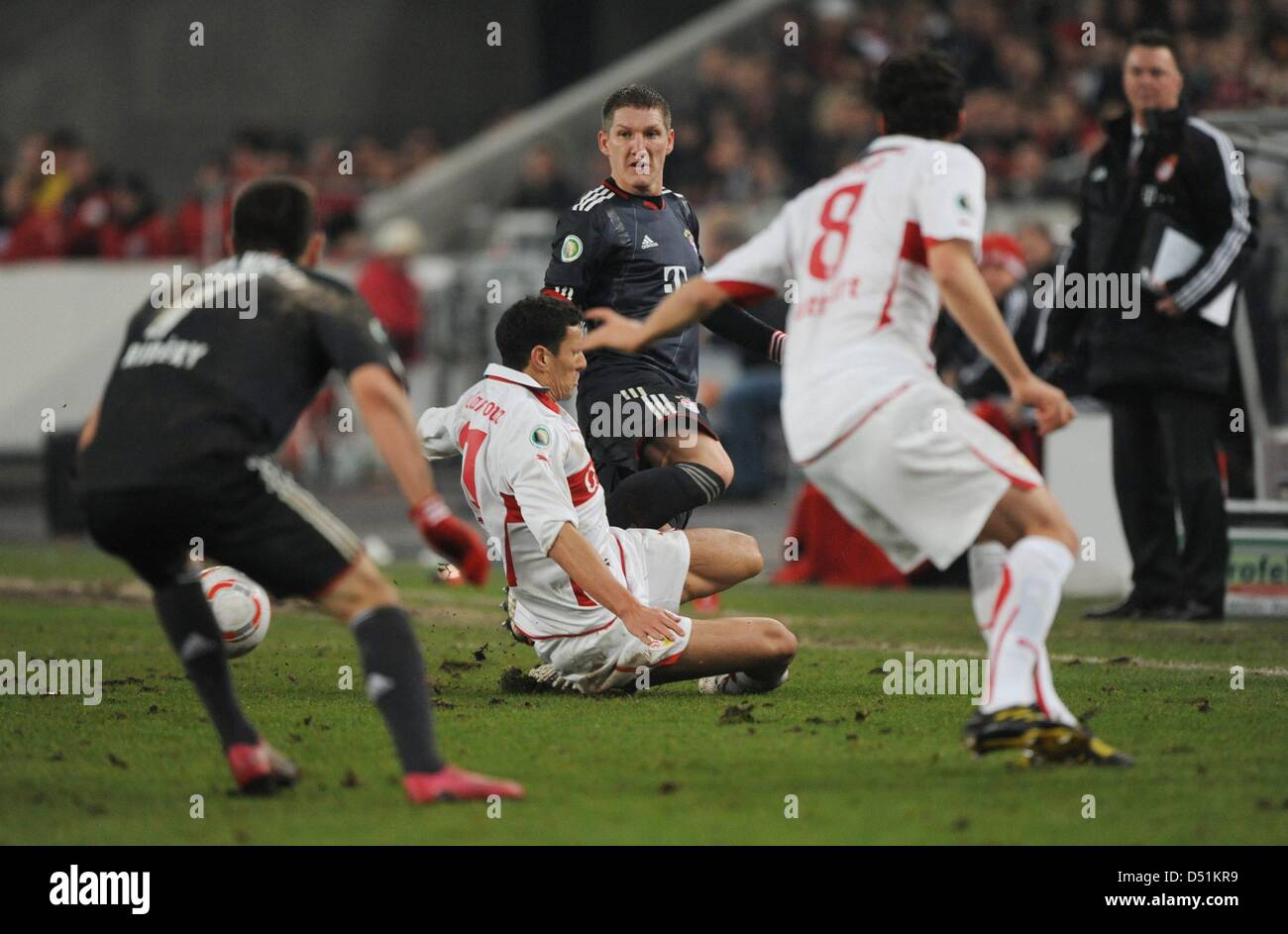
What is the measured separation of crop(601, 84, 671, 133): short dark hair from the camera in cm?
846

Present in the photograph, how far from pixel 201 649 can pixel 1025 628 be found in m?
2.34

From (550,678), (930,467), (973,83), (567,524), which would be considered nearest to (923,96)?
(930,467)

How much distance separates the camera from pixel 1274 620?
412 inches

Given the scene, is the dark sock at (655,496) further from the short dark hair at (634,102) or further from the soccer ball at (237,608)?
the short dark hair at (634,102)

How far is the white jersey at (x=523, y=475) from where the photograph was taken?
6.96 metres

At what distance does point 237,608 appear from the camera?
757cm

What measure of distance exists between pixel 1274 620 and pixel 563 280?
452cm

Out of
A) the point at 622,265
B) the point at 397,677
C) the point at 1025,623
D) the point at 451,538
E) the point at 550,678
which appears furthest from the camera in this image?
the point at 622,265

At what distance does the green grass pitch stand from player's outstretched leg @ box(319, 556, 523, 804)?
100mm

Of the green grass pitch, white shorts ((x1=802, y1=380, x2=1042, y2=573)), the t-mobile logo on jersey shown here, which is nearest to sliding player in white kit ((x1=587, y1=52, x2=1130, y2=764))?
white shorts ((x1=802, y1=380, x2=1042, y2=573))

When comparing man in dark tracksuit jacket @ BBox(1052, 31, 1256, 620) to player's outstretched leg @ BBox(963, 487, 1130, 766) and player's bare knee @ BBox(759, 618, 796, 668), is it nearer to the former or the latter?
player's bare knee @ BBox(759, 618, 796, 668)

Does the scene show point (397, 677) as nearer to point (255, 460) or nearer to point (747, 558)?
point (255, 460)

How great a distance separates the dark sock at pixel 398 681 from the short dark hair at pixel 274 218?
3.57 feet

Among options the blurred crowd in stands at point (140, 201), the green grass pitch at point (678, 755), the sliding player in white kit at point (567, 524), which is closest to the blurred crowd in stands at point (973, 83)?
the blurred crowd in stands at point (140, 201)
